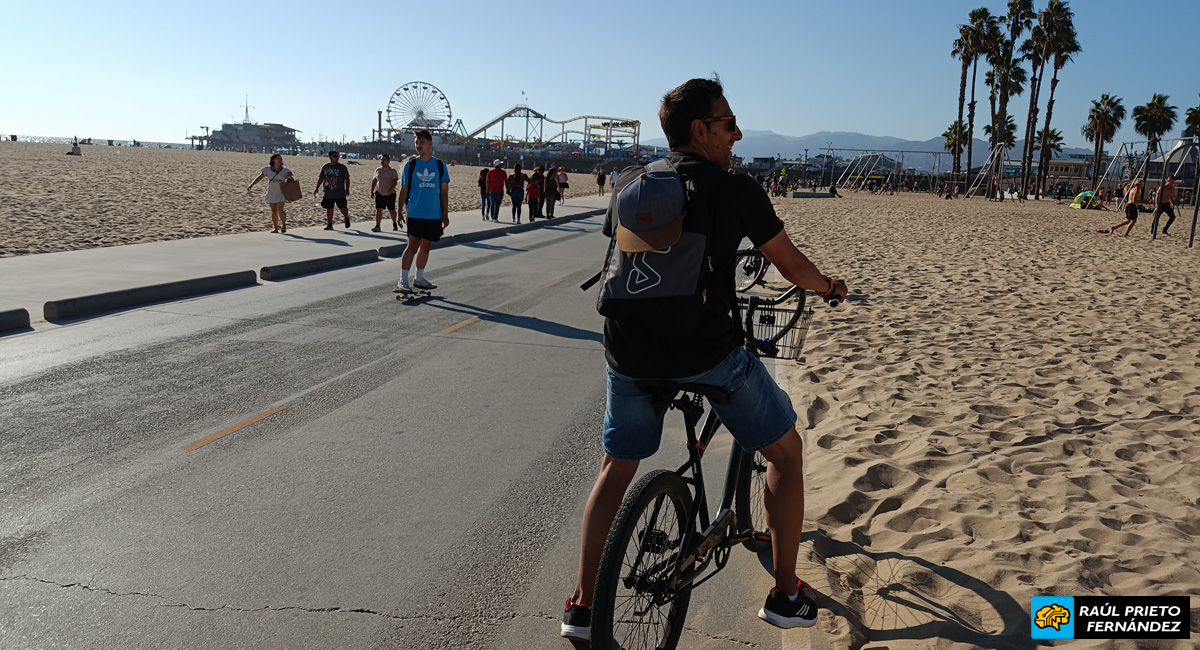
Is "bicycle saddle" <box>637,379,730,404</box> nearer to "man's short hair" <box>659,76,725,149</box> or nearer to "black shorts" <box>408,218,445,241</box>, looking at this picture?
"man's short hair" <box>659,76,725,149</box>

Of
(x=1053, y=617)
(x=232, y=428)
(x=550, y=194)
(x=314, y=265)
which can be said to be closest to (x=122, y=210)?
(x=314, y=265)

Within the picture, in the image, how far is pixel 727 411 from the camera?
283 centimetres

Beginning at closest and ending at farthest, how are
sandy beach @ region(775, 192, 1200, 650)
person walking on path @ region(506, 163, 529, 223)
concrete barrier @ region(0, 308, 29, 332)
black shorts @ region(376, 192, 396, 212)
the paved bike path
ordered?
sandy beach @ region(775, 192, 1200, 650), concrete barrier @ region(0, 308, 29, 332), the paved bike path, black shorts @ region(376, 192, 396, 212), person walking on path @ region(506, 163, 529, 223)

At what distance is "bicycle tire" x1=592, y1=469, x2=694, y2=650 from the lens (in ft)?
8.37

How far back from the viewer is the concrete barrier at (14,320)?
8.20 metres

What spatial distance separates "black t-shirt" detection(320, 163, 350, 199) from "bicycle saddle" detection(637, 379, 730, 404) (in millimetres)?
18351

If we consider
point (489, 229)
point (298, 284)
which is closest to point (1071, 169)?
point (489, 229)

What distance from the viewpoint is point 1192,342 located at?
8.86 meters

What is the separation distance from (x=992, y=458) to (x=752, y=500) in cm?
228

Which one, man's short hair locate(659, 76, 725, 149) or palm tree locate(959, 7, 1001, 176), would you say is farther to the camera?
palm tree locate(959, 7, 1001, 176)

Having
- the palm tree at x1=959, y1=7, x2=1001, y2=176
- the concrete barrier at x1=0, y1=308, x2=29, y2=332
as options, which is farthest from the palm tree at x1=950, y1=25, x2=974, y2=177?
the concrete barrier at x1=0, y1=308, x2=29, y2=332

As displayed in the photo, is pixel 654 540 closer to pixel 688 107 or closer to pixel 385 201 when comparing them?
pixel 688 107

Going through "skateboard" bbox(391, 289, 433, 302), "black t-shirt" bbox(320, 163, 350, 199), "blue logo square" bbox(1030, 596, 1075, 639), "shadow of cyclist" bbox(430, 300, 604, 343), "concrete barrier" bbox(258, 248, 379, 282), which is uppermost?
"black t-shirt" bbox(320, 163, 350, 199)

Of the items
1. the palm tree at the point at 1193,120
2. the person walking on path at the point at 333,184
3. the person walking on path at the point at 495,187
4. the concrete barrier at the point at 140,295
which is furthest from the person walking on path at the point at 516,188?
the palm tree at the point at 1193,120
